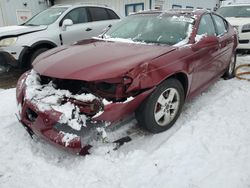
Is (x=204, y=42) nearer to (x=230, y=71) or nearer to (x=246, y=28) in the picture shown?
(x=230, y=71)

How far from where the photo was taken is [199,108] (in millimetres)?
3904

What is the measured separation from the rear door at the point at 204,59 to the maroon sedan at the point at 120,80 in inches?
0.6

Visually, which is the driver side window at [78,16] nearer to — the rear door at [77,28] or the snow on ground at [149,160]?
the rear door at [77,28]

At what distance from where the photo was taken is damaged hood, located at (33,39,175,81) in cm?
262

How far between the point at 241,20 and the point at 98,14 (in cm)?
474

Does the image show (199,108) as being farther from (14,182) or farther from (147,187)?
(14,182)

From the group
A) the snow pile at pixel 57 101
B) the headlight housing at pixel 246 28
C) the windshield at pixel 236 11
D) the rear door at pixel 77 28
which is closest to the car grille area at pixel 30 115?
the snow pile at pixel 57 101

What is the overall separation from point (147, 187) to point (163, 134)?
0.96 metres

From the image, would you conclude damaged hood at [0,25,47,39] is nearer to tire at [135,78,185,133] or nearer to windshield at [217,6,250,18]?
tire at [135,78,185,133]

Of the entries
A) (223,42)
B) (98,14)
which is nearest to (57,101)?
(223,42)

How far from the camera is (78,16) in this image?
6.68 meters

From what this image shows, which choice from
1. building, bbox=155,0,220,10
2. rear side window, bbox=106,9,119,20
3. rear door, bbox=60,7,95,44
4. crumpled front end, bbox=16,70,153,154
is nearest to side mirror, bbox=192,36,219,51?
crumpled front end, bbox=16,70,153,154

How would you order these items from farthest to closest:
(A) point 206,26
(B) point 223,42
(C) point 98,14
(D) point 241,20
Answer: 1. (D) point 241,20
2. (C) point 98,14
3. (B) point 223,42
4. (A) point 206,26

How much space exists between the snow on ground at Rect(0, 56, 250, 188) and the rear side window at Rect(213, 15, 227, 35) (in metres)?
1.85
